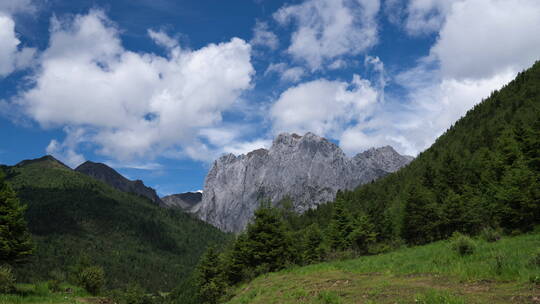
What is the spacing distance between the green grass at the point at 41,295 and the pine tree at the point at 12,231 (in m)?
2.80

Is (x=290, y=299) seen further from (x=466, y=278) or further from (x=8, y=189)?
(x=8, y=189)

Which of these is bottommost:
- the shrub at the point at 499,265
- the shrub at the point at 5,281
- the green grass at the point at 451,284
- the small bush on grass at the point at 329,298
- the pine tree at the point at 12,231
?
the small bush on grass at the point at 329,298

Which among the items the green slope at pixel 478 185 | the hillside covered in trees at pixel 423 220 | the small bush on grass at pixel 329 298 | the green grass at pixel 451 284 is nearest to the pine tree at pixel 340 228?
the hillside covered in trees at pixel 423 220

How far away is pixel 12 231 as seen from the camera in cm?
2033

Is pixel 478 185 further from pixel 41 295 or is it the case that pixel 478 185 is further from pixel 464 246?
pixel 41 295

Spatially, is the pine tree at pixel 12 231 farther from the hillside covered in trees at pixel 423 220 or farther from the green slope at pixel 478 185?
the green slope at pixel 478 185

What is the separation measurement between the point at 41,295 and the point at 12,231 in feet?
19.9

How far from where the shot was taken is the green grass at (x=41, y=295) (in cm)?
1446

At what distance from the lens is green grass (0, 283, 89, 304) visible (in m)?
14.5

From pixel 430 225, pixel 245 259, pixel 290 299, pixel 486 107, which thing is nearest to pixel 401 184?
pixel 486 107

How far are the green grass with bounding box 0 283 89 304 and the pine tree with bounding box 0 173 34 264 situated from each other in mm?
2797

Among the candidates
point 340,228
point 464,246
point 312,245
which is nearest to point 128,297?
point 312,245

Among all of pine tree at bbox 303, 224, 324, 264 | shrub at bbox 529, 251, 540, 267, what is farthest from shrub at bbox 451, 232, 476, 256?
pine tree at bbox 303, 224, 324, 264

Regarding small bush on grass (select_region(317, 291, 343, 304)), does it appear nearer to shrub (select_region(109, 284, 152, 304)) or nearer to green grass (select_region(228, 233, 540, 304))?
green grass (select_region(228, 233, 540, 304))
